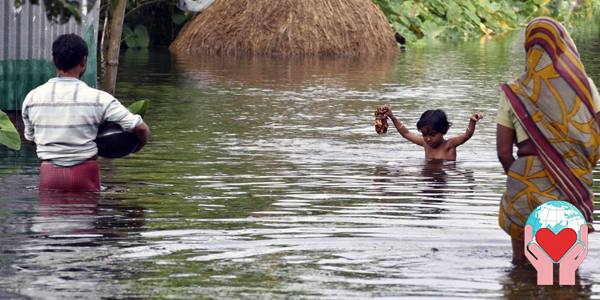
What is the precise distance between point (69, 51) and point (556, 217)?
3.58 metres

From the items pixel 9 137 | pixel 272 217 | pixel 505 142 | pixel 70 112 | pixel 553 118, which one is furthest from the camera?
pixel 9 137

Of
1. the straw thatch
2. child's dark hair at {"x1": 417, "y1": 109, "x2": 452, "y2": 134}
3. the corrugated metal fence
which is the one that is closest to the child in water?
child's dark hair at {"x1": 417, "y1": 109, "x2": 452, "y2": 134}

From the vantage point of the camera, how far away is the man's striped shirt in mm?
9148

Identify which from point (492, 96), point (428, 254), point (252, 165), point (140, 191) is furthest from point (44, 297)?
point (492, 96)

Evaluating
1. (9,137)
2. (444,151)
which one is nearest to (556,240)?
(9,137)

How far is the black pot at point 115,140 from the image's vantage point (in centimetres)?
921

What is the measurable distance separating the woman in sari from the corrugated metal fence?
7178mm

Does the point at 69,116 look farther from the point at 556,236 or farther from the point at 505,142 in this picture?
the point at 556,236

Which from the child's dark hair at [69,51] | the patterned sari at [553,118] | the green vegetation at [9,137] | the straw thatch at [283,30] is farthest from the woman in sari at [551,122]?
the straw thatch at [283,30]

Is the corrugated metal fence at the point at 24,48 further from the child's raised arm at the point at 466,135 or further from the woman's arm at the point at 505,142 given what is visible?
the woman's arm at the point at 505,142

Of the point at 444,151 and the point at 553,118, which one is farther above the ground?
the point at 553,118

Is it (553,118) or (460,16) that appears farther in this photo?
(460,16)

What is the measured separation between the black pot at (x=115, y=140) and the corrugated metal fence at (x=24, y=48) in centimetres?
461

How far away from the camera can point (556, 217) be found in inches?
268
